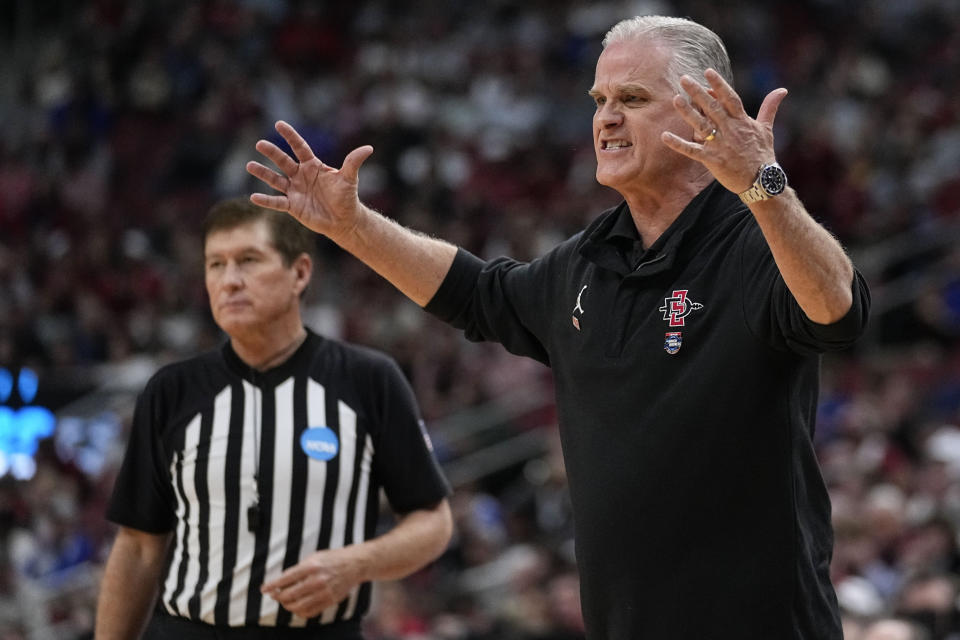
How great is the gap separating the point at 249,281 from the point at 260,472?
1.91 ft

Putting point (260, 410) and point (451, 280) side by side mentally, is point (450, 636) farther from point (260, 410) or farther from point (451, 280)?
point (451, 280)

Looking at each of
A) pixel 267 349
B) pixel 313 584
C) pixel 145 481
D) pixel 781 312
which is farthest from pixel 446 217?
pixel 781 312

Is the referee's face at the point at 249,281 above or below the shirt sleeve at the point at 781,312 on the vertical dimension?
above

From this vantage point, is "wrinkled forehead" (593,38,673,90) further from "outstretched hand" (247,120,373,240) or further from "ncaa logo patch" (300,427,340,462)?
"ncaa logo patch" (300,427,340,462)

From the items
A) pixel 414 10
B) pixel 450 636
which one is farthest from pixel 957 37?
pixel 450 636

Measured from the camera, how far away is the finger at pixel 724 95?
2613mm

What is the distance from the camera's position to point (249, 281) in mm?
4074

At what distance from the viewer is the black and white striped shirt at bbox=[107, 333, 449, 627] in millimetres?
3910

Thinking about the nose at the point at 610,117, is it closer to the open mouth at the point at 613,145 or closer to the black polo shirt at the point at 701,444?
the open mouth at the point at 613,145

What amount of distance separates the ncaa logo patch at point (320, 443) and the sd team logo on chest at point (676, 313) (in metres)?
1.40

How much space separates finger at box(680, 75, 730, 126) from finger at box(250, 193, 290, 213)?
1.15 meters

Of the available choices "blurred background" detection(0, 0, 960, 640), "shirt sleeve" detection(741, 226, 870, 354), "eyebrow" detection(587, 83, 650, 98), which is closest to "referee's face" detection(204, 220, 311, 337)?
"eyebrow" detection(587, 83, 650, 98)

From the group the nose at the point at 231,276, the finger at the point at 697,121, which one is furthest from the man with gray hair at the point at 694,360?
the nose at the point at 231,276

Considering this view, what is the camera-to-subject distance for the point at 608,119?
3146 millimetres
